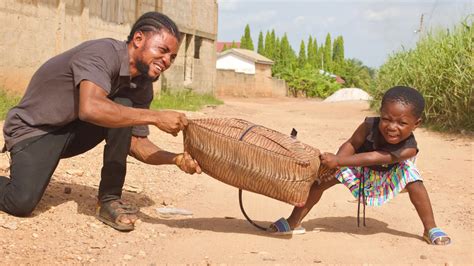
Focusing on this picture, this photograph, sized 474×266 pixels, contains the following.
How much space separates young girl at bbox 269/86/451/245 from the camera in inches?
134

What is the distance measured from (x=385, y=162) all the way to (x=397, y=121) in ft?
0.80

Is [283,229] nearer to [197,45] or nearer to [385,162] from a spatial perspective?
[385,162]

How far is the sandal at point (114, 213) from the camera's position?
3.51m

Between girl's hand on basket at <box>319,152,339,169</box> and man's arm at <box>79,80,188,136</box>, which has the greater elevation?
man's arm at <box>79,80,188,136</box>

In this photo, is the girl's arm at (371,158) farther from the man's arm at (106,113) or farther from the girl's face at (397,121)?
the man's arm at (106,113)

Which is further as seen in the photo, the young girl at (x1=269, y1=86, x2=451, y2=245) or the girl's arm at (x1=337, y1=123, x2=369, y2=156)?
the girl's arm at (x1=337, y1=123, x2=369, y2=156)

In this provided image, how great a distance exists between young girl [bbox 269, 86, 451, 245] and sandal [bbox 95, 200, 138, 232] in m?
0.85

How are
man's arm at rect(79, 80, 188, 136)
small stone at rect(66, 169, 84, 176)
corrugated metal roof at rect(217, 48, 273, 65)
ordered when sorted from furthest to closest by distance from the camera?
corrugated metal roof at rect(217, 48, 273, 65) < small stone at rect(66, 169, 84, 176) < man's arm at rect(79, 80, 188, 136)

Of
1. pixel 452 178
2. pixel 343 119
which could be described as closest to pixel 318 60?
pixel 343 119

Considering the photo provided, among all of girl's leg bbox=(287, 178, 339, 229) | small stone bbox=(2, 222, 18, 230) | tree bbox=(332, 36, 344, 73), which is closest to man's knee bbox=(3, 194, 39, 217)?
small stone bbox=(2, 222, 18, 230)

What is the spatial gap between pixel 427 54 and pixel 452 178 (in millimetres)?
4260

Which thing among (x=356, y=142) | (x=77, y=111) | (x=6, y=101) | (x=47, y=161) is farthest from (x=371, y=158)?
(x=6, y=101)

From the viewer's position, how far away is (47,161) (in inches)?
137

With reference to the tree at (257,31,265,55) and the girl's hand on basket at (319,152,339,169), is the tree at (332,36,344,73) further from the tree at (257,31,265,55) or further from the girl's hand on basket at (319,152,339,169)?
the girl's hand on basket at (319,152,339,169)
